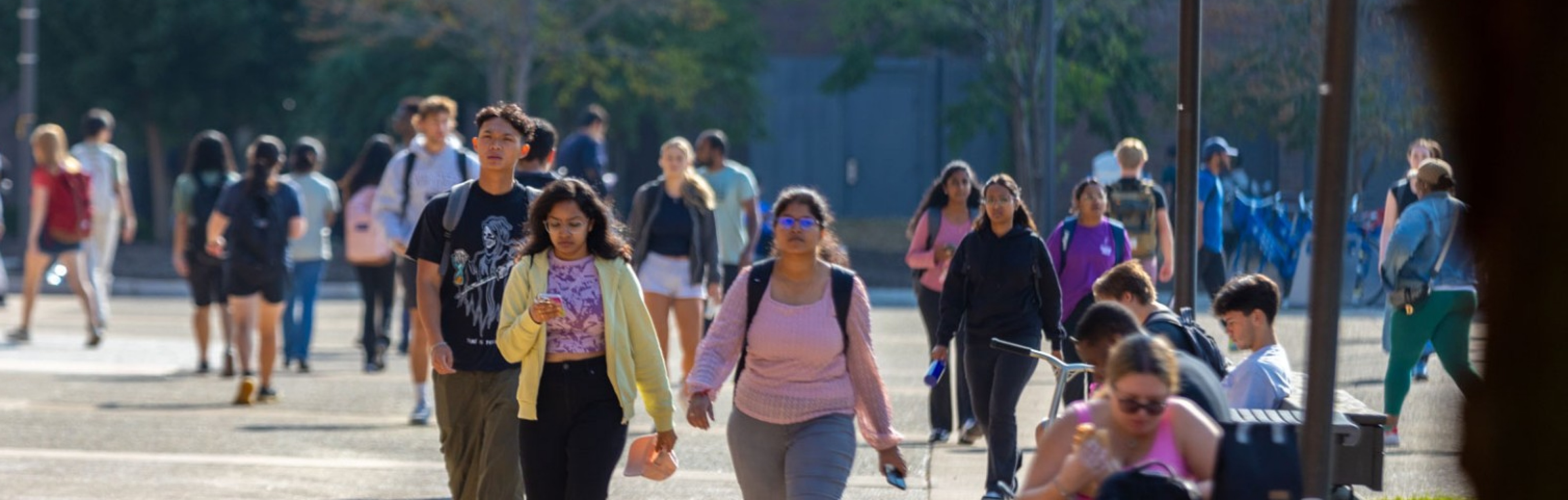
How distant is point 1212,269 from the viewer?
14117 mm

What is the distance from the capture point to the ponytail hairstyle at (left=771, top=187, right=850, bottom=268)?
6570 millimetres

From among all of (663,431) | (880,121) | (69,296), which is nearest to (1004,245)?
(663,431)

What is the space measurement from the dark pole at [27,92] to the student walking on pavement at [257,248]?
37.6ft

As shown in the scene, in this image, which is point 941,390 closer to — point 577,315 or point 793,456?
point 793,456

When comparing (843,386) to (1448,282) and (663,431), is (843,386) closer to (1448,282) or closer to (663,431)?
(663,431)

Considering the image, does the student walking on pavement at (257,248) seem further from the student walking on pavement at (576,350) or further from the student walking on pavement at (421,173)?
the student walking on pavement at (576,350)

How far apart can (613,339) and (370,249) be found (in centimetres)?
857

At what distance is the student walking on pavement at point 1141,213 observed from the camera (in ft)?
37.1

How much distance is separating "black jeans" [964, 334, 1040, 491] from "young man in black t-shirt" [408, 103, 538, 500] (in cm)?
236

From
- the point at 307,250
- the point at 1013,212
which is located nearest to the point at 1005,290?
the point at 1013,212

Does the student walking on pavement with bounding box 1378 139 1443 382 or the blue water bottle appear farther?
the student walking on pavement with bounding box 1378 139 1443 382

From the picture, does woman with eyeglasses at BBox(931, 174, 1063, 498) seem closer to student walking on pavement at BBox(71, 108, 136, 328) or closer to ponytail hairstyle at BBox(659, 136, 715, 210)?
ponytail hairstyle at BBox(659, 136, 715, 210)

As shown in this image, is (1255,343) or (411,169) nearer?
(1255,343)

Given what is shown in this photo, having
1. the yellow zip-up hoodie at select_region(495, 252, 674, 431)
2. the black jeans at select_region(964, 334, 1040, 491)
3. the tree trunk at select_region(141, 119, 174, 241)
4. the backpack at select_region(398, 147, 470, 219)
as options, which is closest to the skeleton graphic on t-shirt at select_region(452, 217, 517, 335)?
the yellow zip-up hoodie at select_region(495, 252, 674, 431)
